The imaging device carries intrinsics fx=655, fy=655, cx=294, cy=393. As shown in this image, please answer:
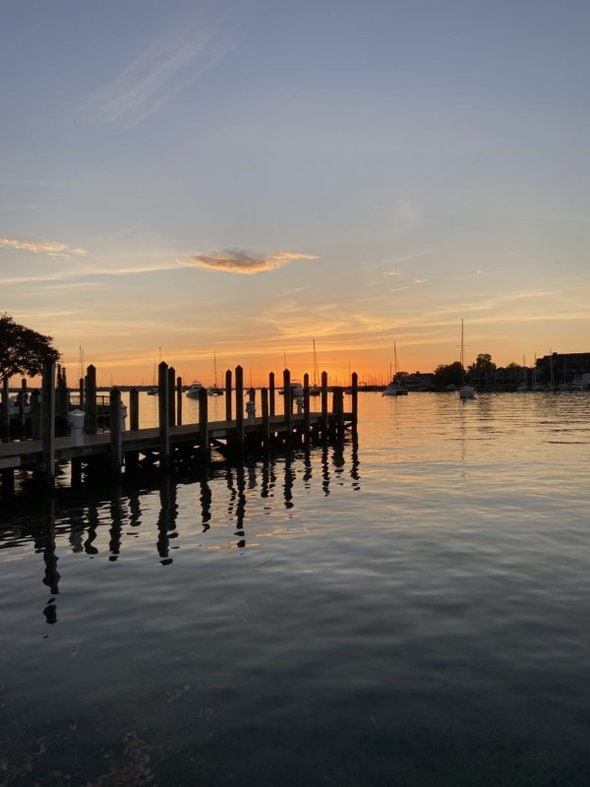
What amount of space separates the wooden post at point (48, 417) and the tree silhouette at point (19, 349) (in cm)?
4450

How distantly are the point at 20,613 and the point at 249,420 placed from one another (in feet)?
83.1

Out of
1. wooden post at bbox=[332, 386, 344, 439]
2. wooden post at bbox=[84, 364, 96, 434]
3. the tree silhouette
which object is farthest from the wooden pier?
the tree silhouette

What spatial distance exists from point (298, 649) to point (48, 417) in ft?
42.9

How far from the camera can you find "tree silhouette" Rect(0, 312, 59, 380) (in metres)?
60.8

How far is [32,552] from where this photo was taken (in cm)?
1256

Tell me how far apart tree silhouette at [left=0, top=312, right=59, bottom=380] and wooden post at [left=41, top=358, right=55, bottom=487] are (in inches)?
1752

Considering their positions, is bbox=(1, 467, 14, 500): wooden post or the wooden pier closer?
the wooden pier

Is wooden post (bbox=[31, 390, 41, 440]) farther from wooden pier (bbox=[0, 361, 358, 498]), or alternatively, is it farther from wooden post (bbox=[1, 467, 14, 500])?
wooden post (bbox=[1, 467, 14, 500])

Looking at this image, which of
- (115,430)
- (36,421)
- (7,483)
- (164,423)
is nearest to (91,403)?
(36,421)

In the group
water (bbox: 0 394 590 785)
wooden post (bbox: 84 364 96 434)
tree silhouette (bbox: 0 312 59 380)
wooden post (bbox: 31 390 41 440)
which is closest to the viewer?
water (bbox: 0 394 590 785)

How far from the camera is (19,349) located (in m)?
62.1

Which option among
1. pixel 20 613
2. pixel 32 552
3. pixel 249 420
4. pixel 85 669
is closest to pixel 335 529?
pixel 32 552

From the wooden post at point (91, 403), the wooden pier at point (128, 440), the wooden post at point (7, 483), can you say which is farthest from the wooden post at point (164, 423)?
the wooden post at point (7, 483)

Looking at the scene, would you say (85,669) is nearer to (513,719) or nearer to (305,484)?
(513,719)
